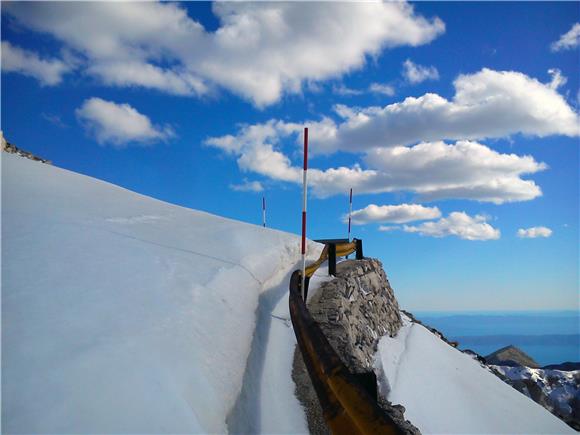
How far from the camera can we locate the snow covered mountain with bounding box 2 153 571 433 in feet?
8.14

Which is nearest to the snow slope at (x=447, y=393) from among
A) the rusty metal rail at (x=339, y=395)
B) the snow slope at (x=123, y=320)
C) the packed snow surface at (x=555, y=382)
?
the snow slope at (x=123, y=320)

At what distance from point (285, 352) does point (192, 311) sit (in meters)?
2.01

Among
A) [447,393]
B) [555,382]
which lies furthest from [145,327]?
[555,382]

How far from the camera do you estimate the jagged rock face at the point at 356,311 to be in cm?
653

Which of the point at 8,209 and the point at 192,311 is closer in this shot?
the point at 192,311

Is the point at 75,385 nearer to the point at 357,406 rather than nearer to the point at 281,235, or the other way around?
the point at 357,406

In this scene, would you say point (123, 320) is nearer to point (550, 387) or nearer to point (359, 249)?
point (359, 249)

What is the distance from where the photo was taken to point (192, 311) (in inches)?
158

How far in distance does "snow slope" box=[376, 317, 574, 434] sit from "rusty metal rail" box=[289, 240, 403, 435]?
132 inches

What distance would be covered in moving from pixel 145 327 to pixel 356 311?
5862 millimetres

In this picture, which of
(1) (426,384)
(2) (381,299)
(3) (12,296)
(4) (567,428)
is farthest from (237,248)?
(4) (567,428)

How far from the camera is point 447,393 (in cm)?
805

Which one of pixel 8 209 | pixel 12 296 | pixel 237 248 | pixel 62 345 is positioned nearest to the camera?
pixel 62 345

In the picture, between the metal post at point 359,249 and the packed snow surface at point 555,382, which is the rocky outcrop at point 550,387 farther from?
the metal post at point 359,249
